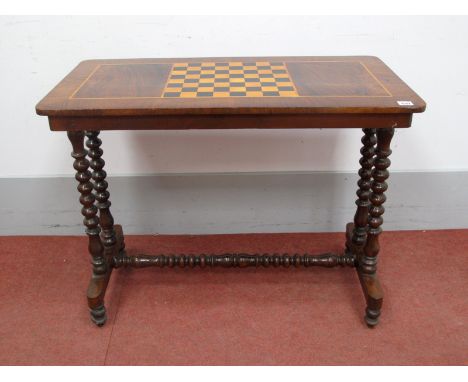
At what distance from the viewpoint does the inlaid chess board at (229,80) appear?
5.59 ft

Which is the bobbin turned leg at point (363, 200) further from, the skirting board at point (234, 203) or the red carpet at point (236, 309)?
the skirting board at point (234, 203)

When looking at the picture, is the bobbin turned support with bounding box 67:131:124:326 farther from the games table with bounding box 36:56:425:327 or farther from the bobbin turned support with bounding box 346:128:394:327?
the bobbin turned support with bounding box 346:128:394:327

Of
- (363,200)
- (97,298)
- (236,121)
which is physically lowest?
(97,298)

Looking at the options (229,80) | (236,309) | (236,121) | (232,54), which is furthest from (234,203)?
(236,121)

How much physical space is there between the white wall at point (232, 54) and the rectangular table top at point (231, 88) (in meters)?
Result: 0.20

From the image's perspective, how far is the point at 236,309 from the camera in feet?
7.00

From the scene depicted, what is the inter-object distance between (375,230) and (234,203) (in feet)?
2.97

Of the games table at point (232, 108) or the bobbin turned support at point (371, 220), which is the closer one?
the games table at point (232, 108)

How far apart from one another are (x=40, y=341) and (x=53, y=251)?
2.29 ft

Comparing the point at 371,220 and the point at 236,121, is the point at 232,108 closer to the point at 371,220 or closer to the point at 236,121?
the point at 236,121

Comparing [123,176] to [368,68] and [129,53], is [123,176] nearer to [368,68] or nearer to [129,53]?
[129,53]

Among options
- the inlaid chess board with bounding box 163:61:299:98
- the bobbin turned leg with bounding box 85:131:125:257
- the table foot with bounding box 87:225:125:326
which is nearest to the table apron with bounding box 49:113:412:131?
the inlaid chess board with bounding box 163:61:299:98

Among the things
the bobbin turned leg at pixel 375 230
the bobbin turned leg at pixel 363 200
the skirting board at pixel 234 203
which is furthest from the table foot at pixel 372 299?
the skirting board at pixel 234 203

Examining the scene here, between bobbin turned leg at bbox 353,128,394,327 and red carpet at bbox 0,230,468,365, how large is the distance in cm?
12
